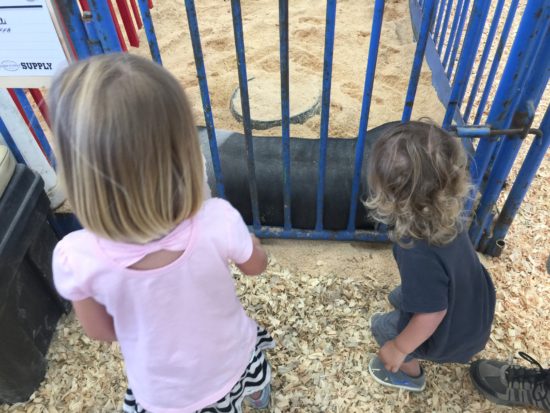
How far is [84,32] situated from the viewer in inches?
65.5

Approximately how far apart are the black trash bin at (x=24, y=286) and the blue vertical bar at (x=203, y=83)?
30.4 inches

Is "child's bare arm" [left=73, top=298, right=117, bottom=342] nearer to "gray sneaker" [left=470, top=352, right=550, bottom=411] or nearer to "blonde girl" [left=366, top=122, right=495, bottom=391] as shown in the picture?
"blonde girl" [left=366, top=122, right=495, bottom=391]

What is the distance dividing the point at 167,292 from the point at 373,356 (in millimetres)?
1283

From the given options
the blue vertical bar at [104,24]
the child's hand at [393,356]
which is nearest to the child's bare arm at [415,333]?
the child's hand at [393,356]

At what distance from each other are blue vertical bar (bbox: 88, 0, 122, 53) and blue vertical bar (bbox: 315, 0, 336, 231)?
761mm

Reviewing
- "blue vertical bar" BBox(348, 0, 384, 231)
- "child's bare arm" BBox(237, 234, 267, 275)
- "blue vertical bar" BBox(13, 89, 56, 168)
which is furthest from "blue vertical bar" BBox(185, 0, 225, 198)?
"child's bare arm" BBox(237, 234, 267, 275)

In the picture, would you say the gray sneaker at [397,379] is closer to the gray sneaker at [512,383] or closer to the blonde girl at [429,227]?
the gray sneaker at [512,383]

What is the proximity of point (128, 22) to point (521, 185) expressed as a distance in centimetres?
354

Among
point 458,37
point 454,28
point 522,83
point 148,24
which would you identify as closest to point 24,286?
point 148,24

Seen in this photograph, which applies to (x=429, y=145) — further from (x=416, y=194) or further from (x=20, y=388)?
(x=20, y=388)

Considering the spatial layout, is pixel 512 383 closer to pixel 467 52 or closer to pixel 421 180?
pixel 421 180

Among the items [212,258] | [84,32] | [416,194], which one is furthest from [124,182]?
[84,32]

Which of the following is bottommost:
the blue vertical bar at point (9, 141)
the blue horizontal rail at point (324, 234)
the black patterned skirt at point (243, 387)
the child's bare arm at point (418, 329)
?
the blue horizontal rail at point (324, 234)

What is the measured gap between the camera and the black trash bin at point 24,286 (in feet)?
5.86
